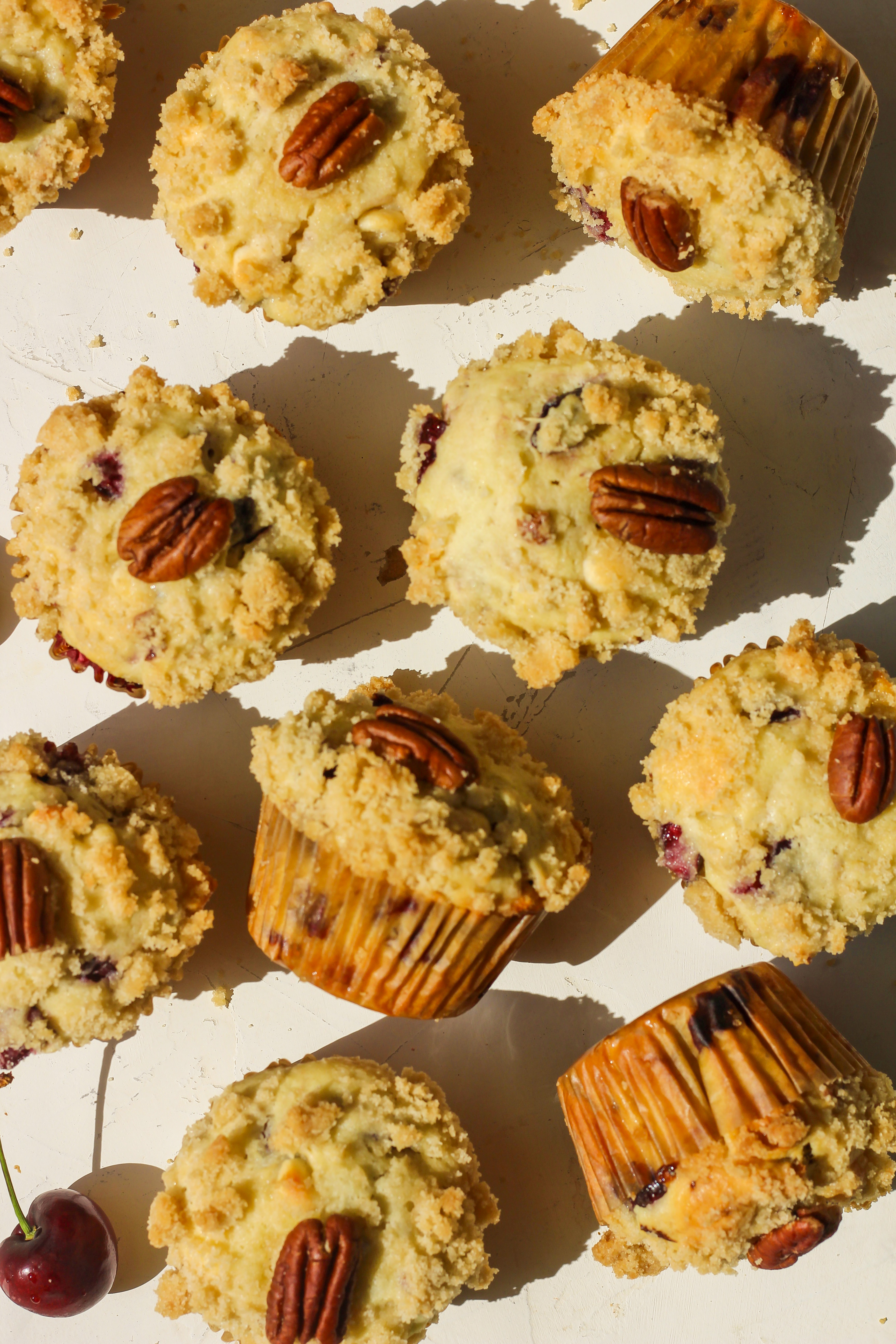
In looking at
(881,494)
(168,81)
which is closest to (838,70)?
(881,494)

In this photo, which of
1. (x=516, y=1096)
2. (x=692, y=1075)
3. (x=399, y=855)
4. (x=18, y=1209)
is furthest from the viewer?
(x=516, y=1096)

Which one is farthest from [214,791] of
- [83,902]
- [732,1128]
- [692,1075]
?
[732,1128]

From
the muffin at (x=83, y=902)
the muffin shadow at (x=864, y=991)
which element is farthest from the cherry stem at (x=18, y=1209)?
the muffin shadow at (x=864, y=991)

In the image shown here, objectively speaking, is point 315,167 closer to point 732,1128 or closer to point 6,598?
point 6,598

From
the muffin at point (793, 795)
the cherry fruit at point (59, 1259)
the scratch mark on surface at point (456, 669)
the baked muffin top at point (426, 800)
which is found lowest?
the cherry fruit at point (59, 1259)

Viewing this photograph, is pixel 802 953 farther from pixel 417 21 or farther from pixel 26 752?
pixel 417 21

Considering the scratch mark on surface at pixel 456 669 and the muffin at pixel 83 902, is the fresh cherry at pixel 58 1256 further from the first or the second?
the scratch mark on surface at pixel 456 669

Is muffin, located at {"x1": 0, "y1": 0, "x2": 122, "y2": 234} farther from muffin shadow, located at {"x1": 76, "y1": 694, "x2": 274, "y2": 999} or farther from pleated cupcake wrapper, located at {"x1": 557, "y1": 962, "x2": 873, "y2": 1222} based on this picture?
pleated cupcake wrapper, located at {"x1": 557, "y1": 962, "x2": 873, "y2": 1222}
